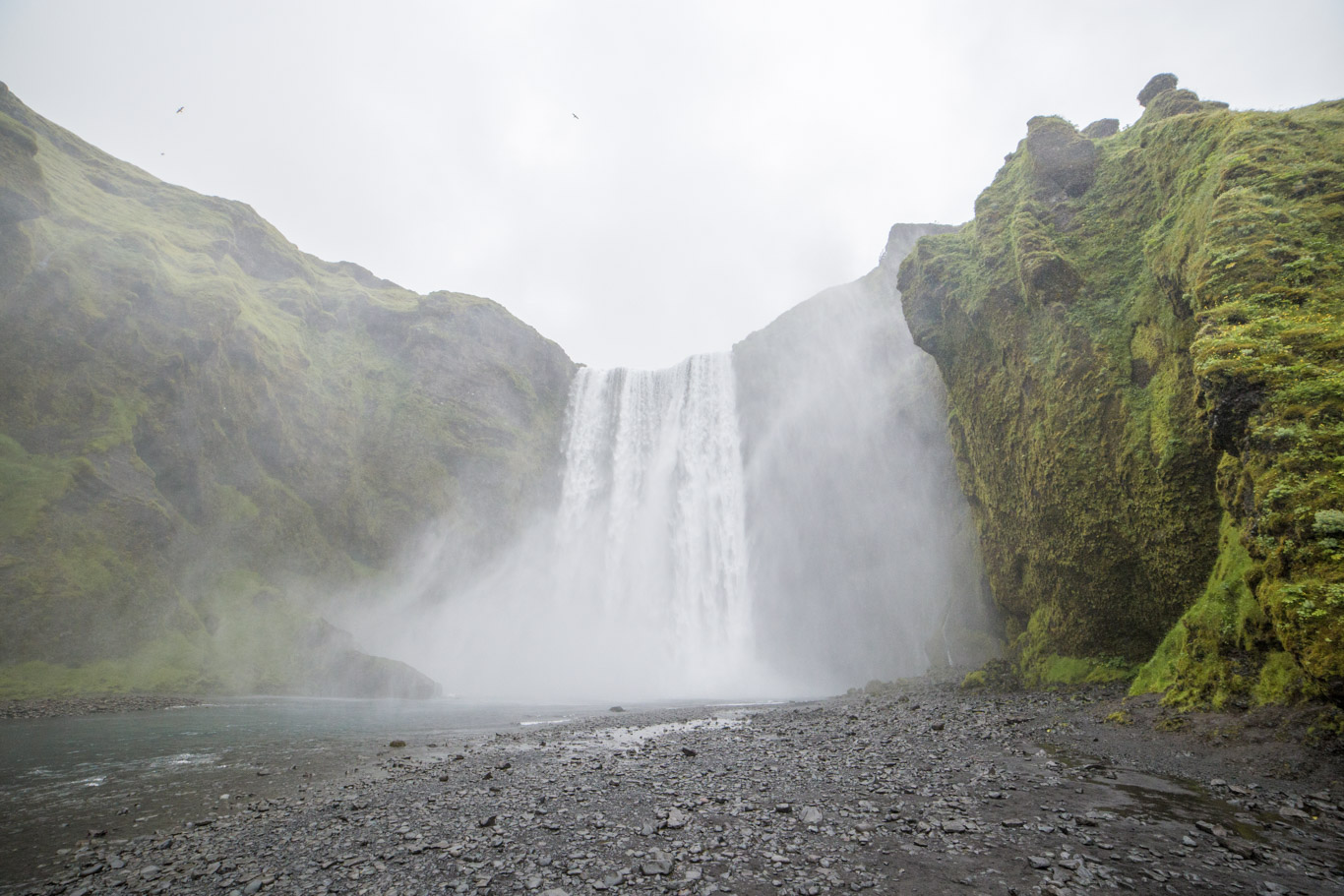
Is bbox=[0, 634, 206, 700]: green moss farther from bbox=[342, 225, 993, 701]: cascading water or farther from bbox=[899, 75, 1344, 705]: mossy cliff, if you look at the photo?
bbox=[899, 75, 1344, 705]: mossy cliff

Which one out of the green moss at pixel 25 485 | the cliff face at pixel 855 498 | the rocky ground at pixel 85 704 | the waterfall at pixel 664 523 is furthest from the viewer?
the waterfall at pixel 664 523

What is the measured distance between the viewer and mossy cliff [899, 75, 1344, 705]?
338 inches

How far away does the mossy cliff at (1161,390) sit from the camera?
8.59 meters

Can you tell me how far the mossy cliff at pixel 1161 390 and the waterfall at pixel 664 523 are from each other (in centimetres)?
2466

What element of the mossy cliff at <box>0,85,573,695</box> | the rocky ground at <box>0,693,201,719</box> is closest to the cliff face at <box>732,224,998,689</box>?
the mossy cliff at <box>0,85,573,695</box>

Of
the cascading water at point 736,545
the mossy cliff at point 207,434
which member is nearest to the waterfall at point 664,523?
the cascading water at point 736,545

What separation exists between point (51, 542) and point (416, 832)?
115 ft

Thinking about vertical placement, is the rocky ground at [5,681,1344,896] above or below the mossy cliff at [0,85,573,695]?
below

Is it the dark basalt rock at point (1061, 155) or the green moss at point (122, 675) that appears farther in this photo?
the green moss at point (122, 675)

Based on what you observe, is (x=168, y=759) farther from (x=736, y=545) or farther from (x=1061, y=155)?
(x=736, y=545)

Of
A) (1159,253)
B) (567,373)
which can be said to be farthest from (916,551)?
(567,373)

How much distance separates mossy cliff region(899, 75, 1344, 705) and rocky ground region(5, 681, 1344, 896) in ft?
6.34

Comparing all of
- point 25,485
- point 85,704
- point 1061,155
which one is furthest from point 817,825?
point 25,485

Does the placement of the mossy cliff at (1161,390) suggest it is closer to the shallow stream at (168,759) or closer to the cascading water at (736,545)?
the cascading water at (736,545)
